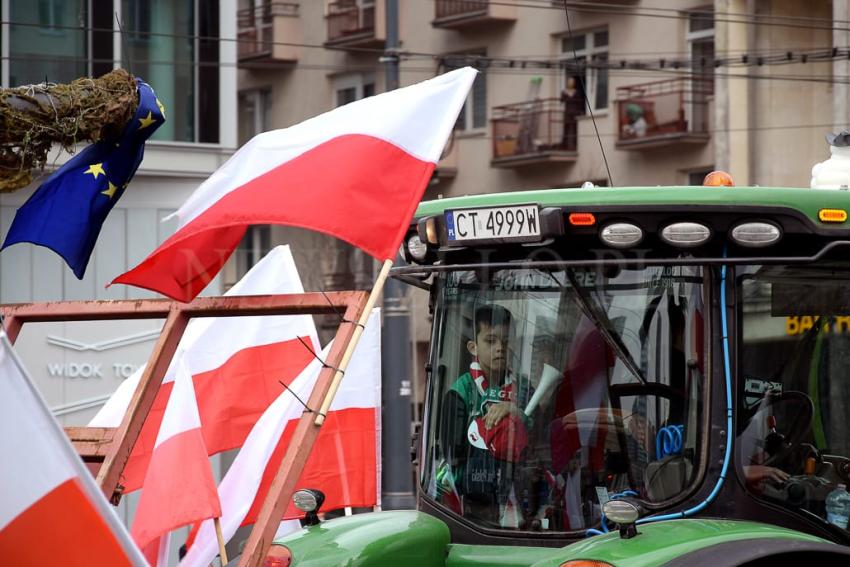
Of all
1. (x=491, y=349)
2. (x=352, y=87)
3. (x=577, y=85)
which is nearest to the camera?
(x=491, y=349)

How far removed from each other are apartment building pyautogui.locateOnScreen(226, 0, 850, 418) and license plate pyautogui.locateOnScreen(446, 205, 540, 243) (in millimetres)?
13948

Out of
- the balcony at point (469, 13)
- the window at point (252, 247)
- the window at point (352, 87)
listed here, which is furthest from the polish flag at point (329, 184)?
the window at point (252, 247)

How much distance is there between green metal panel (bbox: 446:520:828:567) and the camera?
436 cm

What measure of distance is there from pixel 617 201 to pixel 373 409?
2.86 metres

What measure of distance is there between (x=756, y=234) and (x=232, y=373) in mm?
3140

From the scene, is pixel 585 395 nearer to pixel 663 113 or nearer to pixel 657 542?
pixel 657 542

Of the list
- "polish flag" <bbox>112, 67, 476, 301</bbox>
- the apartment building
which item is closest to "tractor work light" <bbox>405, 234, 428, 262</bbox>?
"polish flag" <bbox>112, 67, 476, 301</bbox>

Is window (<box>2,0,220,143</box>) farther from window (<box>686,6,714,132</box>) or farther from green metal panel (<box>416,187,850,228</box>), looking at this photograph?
green metal panel (<box>416,187,850,228</box>)

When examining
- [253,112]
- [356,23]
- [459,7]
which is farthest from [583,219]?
[253,112]

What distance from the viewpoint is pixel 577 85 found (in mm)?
26000

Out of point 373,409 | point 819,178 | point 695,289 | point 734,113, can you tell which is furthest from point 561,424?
point 734,113

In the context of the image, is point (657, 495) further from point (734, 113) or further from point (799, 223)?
point (734, 113)

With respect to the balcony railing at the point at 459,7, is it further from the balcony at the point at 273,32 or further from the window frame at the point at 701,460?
the window frame at the point at 701,460

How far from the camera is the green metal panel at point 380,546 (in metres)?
5.18
